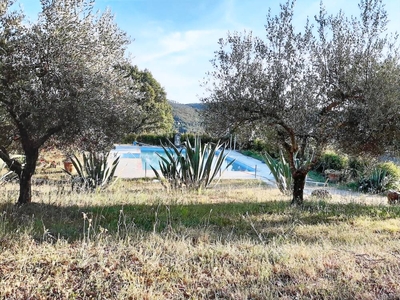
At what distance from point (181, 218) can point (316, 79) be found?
12.2 ft

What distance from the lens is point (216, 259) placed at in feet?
10.2

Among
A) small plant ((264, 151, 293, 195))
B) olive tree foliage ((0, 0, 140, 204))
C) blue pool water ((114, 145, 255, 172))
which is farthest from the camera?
blue pool water ((114, 145, 255, 172))

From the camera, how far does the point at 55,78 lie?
483 centimetres

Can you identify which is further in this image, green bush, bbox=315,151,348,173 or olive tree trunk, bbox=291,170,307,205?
green bush, bbox=315,151,348,173

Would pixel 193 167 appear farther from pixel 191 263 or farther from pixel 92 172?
pixel 191 263

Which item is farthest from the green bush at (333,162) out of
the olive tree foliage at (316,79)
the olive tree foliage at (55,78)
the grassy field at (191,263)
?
the olive tree foliage at (55,78)

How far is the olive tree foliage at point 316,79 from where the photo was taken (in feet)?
19.6

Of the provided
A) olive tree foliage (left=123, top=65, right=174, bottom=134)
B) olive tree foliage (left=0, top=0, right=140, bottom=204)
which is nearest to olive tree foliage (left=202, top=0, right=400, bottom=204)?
olive tree foliage (left=0, top=0, right=140, bottom=204)

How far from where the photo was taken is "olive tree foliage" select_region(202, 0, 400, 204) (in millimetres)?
5961

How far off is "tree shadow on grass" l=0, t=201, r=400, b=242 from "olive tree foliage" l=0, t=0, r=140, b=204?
4.05ft

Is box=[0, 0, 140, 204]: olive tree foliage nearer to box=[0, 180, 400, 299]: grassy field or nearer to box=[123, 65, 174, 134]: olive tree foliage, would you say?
box=[0, 180, 400, 299]: grassy field

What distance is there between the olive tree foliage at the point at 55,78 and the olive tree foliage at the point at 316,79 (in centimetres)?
245

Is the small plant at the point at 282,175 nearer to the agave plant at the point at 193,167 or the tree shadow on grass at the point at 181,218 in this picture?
the agave plant at the point at 193,167

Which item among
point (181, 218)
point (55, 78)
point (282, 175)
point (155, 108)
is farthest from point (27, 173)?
point (155, 108)
